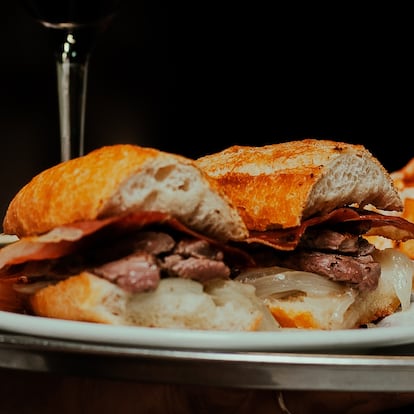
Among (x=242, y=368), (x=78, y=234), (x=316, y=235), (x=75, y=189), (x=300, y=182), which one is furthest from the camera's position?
(x=316, y=235)

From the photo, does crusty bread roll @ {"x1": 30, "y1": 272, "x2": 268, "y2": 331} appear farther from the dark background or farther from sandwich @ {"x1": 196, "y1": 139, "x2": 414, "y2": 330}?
the dark background

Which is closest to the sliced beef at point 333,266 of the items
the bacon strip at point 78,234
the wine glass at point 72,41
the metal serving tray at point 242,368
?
the bacon strip at point 78,234

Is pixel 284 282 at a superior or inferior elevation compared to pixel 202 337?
inferior

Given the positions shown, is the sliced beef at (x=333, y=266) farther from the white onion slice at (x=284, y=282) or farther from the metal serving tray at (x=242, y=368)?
the metal serving tray at (x=242, y=368)

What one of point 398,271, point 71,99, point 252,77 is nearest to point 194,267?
point 398,271

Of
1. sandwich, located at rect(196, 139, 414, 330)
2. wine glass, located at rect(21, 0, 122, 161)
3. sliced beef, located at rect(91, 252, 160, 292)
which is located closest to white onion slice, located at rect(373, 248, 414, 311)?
sandwich, located at rect(196, 139, 414, 330)

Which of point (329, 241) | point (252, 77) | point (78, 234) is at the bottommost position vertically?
point (252, 77)

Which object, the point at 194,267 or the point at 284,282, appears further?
the point at 284,282

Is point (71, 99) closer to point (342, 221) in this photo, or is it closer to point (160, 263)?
point (342, 221)
